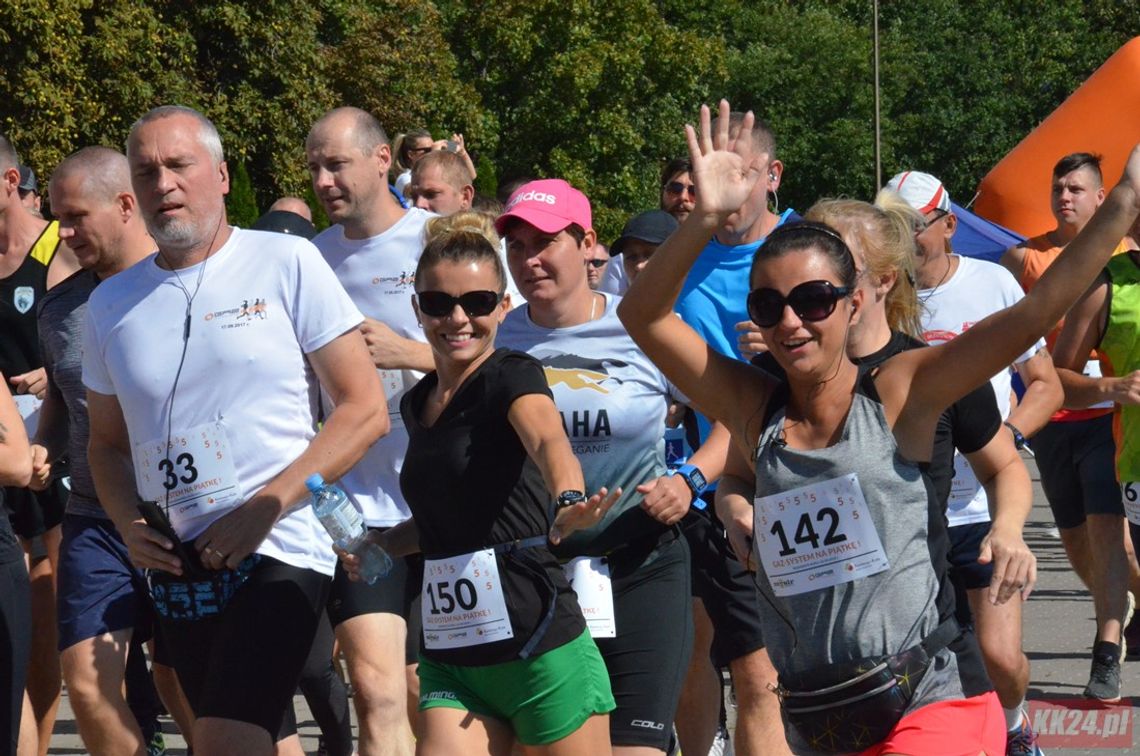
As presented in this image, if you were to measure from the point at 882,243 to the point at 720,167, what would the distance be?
2.84 ft

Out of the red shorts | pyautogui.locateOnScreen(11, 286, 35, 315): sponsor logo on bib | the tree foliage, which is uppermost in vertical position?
the tree foliage

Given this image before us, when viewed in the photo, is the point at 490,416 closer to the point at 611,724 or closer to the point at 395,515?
the point at 611,724

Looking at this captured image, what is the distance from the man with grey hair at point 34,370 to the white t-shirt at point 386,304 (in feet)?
4.15

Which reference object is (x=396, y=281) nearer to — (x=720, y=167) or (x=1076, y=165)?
(x=720, y=167)

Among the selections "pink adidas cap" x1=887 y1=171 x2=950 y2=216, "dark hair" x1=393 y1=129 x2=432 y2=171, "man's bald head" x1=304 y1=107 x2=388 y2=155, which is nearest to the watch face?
"man's bald head" x1=304 y1=107 x2=388 y2=155

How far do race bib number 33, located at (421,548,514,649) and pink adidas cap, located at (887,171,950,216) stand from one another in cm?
280

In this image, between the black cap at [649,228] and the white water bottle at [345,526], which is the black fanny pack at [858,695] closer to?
the white water bottle at [345,526]

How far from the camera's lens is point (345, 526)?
4656 millimetres

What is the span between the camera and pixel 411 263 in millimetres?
6465

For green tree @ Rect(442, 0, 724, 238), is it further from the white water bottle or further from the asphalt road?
the white water bottle

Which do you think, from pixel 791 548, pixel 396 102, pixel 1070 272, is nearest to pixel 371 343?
pixel 791 548

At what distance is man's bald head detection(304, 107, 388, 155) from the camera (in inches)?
264

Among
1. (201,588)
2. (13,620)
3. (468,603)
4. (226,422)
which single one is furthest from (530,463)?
(13,620)

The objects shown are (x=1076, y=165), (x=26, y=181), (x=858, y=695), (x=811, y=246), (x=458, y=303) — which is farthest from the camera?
(x=26, y=181)
